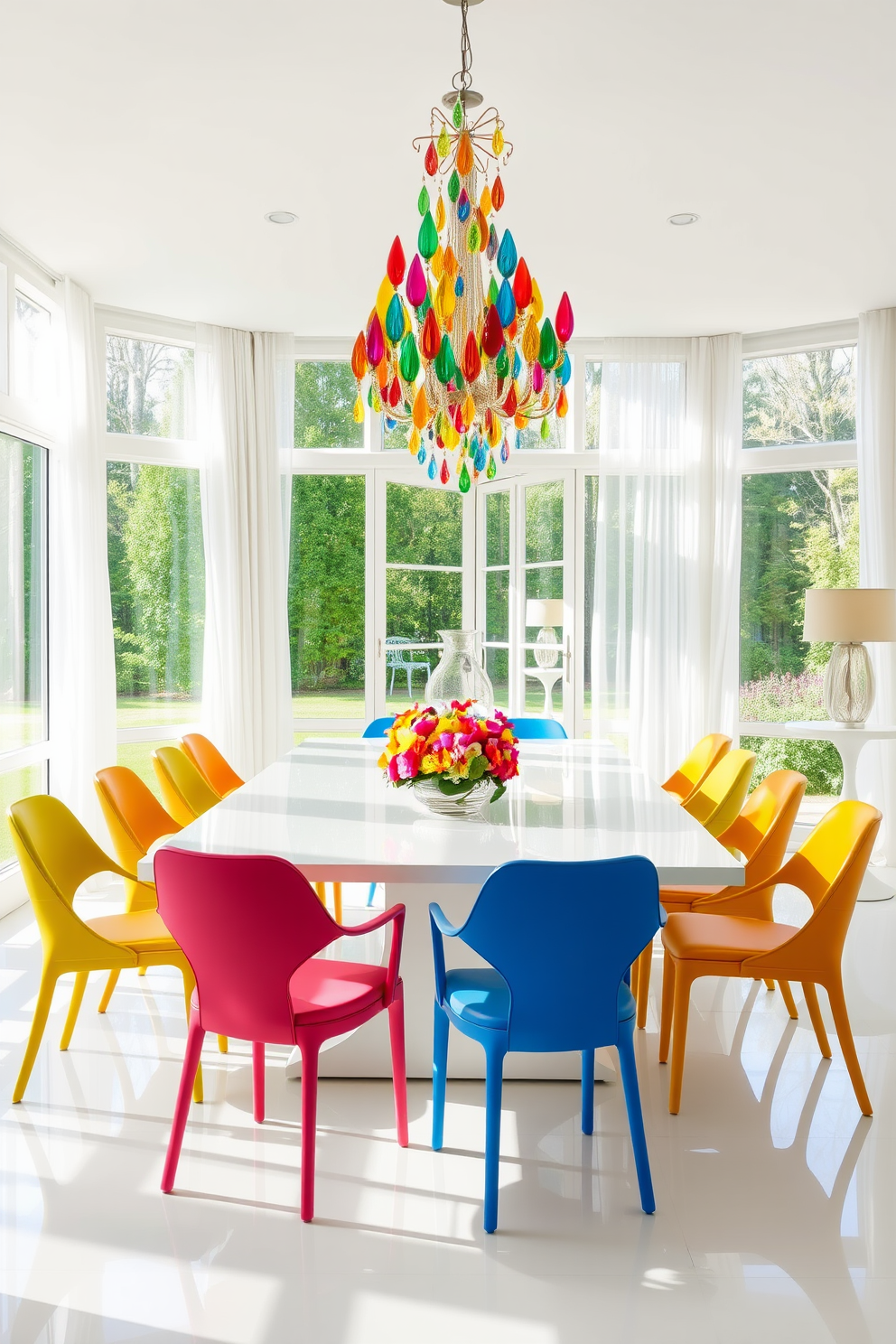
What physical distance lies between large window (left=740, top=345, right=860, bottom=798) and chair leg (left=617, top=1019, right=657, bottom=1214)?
4.37 meters

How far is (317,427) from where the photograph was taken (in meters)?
6.52

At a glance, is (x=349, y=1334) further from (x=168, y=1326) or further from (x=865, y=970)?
(x=865, y=970)

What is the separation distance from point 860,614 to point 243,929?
3961mm

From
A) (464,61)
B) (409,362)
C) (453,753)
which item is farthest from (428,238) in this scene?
(453,753)

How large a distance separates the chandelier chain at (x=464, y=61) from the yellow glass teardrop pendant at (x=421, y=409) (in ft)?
2.97

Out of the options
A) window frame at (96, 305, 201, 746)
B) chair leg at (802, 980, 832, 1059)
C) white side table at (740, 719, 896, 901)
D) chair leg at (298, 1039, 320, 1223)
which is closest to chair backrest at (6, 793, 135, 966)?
chair leg at (298, 1039, 320, 1223)

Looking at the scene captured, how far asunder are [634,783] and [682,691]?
277 centimetres

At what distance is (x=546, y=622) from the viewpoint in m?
6.48

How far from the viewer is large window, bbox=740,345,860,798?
6168mm

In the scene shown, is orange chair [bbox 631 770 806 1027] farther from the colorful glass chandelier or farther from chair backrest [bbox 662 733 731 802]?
the colorful glass chandelier

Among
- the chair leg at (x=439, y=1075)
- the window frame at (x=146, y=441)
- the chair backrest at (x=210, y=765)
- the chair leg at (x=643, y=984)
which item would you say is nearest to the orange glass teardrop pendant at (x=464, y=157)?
the chair leg at (x=439, y=1075)

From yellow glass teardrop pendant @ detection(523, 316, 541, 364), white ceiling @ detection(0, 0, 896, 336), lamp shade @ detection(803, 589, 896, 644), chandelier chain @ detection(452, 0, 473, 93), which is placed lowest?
lamp shade @ detection(803, 589, 896, 644)

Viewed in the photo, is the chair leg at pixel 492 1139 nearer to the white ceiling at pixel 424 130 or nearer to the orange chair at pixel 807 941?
the orange chair at pixel 807 941

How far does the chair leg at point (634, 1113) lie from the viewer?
7.55 ft
